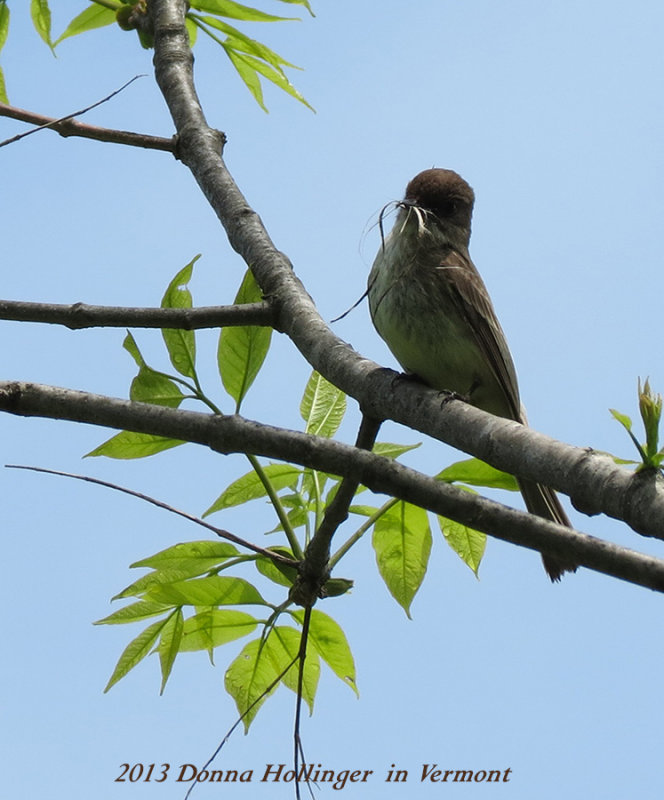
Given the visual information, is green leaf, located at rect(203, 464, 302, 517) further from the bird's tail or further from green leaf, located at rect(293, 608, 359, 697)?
the bird's tail

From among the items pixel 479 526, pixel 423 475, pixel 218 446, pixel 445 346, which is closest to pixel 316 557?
pixel 218 446

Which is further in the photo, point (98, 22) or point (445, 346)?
point (98, 22)

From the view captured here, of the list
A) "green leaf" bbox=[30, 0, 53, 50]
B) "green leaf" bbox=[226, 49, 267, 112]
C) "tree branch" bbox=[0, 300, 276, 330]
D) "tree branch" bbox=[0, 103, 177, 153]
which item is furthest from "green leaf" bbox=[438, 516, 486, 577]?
"green leaf" bbox=[30, 0, 53, 50]

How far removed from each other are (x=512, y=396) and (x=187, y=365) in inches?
71.6

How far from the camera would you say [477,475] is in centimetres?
315

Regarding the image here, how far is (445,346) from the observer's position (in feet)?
13.8

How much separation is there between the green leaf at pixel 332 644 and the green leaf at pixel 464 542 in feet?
1.62

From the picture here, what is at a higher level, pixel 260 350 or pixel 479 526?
pixel 260 350

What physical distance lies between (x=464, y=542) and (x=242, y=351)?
3.35ft

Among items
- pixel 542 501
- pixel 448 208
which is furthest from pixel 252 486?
pixel 448 208

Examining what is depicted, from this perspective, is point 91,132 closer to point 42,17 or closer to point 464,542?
point 42,17

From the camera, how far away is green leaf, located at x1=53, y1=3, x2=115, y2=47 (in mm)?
4523

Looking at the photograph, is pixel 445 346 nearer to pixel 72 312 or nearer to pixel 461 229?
pixel 461 229

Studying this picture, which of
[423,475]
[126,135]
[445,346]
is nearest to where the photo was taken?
[423,475]
